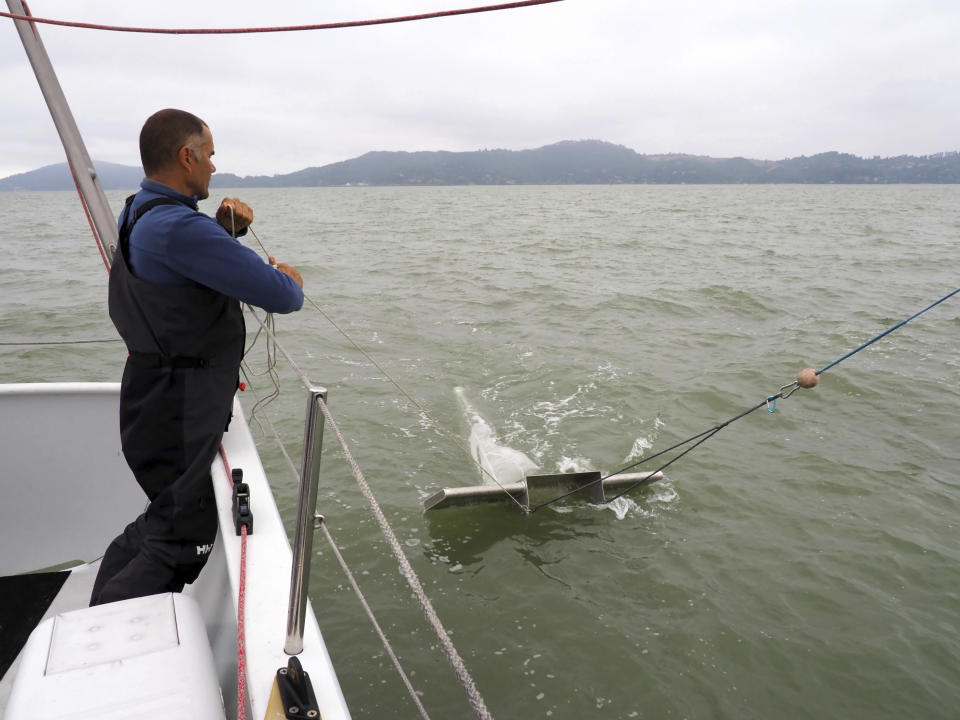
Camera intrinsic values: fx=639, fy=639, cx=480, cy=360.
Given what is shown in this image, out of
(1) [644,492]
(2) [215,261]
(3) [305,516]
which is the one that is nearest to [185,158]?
(2) [215,261]

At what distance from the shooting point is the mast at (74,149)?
2.69 m

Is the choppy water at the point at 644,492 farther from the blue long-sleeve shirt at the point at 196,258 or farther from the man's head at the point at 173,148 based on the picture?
the man's head at the point at 173,148

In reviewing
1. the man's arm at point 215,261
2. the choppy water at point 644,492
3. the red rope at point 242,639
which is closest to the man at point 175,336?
the man's arm at point 215,261

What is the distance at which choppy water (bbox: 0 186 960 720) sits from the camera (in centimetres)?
366

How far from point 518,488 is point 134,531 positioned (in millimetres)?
3290

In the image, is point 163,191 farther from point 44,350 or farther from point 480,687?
point 44,350

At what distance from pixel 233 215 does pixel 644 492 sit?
14.1 ft

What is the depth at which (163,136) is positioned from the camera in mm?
2000

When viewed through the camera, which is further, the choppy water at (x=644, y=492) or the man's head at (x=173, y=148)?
the choppy water at (x=644, y=492)

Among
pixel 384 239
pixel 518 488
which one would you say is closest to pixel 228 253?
pixel 518 488

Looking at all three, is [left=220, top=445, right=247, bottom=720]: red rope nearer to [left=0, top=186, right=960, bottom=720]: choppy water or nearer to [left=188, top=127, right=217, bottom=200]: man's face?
[left=188, top=127, right=217, bottom=200]: man's face

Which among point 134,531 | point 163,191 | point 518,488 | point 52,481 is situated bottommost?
point 518,488

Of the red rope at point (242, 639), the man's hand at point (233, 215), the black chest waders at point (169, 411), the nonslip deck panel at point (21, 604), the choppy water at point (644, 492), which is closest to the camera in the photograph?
the red rope at point (242, 639)

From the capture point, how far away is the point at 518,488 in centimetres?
510
